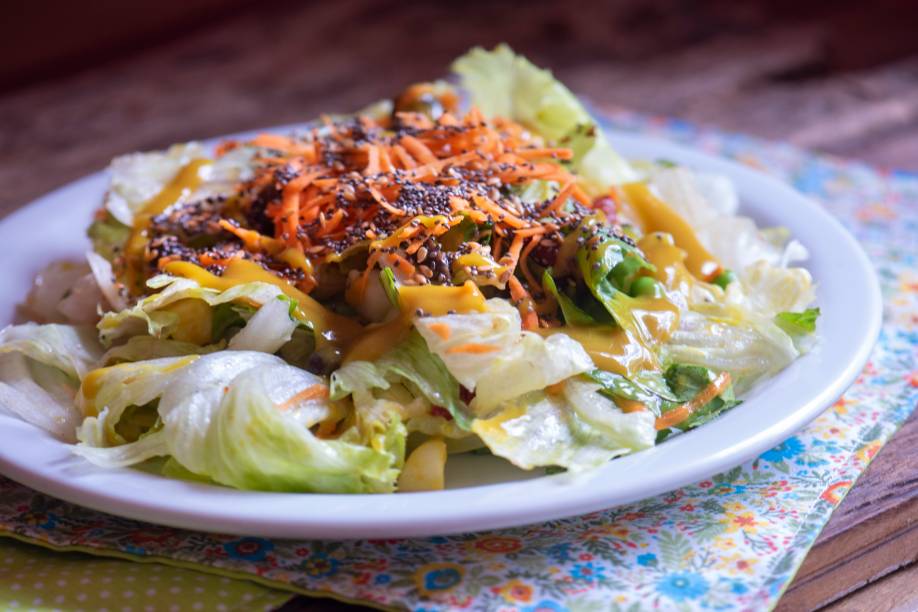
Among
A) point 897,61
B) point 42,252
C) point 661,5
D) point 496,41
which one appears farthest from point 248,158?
point 661,5

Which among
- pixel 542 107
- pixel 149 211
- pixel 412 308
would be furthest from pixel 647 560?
pixel 542 107

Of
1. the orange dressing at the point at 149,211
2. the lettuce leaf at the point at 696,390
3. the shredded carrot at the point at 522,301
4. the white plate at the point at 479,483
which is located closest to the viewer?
the white plate at the point at 479,483

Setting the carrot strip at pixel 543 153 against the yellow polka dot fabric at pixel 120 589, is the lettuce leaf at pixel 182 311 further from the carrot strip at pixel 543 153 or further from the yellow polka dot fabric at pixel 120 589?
the carrot strip at pixel 543 153

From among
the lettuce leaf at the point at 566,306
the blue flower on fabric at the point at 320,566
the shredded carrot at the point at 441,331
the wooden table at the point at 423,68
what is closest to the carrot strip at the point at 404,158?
the lettuce leaf at the point at 566,306

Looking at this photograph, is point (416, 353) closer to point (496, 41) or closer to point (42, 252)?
point (42, 252)

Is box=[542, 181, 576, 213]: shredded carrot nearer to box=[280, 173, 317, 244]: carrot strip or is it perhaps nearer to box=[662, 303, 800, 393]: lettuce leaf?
box=[662, 303, 800, 393]: lettuce leaf

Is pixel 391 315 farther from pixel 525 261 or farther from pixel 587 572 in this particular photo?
pixel 587 572

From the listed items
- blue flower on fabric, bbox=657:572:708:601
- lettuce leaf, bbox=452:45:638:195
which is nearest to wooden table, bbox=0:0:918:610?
lettuce leaf, bbox=452:45:638:195
